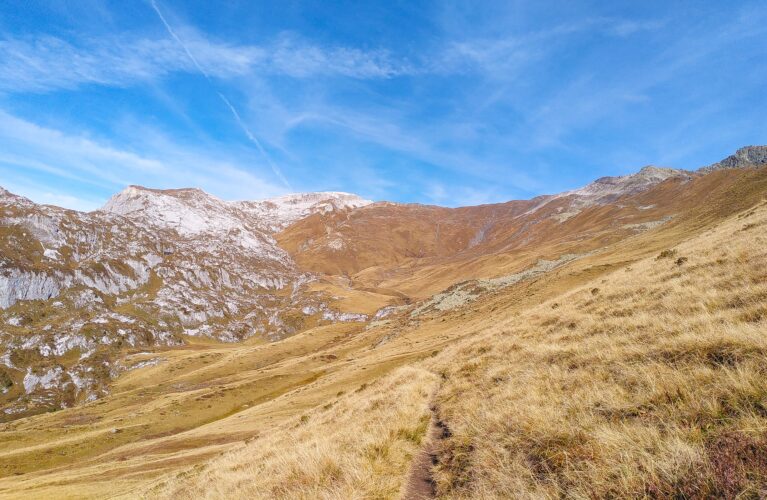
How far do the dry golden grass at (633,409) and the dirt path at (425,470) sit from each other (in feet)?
1.31

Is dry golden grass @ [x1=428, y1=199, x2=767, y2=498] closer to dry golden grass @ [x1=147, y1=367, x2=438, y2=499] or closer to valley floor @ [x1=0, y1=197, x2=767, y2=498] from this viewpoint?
valley floor @ [x1=0, y1=197, x2=767, y2=498]

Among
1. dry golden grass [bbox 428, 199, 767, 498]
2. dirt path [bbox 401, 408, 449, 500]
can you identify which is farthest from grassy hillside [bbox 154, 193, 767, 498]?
dirt path [bbox 401, 408, 449, 500]

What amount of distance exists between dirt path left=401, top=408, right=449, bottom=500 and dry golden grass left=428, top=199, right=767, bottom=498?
1.31ft

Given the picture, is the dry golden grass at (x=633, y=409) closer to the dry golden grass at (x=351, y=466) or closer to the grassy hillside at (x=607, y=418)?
the grassy hillside at (x=607, y=418)

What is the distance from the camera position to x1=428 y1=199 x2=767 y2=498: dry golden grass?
529 cm

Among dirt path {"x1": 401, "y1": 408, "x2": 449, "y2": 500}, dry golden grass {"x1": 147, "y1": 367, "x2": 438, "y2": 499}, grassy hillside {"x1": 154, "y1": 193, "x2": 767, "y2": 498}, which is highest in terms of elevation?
grassy hillside {"x1": 154, "y1": 193, "x2": 767, "y2": 498}

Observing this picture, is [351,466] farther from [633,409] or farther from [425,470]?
[633,409]

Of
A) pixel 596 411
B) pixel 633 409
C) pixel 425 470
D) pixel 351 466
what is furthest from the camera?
pixel 425 470

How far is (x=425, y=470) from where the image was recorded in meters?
9.92

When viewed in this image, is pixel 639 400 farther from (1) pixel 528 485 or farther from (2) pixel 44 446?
(2) pixel 44 446

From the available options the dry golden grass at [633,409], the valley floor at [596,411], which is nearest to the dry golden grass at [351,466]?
the valley floor at [596,411]

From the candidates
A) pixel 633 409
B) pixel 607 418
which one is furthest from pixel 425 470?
pixel 633 409

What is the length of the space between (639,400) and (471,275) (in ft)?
638

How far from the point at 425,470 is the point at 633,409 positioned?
5106mm
